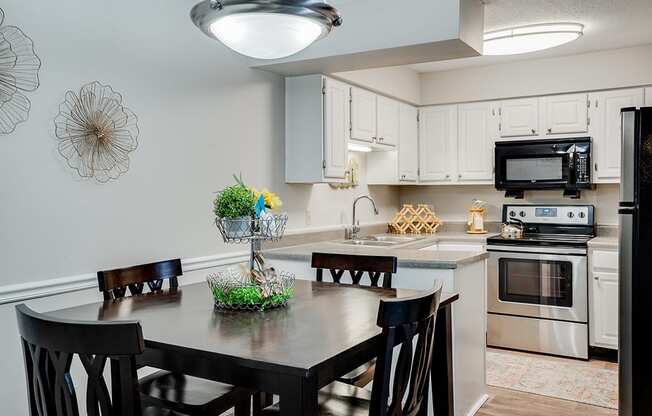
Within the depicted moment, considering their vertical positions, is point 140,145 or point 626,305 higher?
point 140,145

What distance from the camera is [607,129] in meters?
4.59

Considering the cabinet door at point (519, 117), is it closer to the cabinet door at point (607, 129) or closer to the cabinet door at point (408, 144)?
the cabinet door at point (607, 129)

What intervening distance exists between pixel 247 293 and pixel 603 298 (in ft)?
10.6

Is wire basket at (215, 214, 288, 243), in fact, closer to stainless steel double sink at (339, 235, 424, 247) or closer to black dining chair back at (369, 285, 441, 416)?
black dining chair back at (369, 285, 441, 416)

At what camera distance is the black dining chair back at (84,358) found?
1.29m

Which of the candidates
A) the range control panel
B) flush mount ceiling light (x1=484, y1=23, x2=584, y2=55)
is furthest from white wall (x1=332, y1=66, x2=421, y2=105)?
the range control panel

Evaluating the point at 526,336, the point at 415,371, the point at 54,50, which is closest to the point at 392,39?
the point at 54,50

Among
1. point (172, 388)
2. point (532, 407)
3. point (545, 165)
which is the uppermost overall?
point (545, 165)

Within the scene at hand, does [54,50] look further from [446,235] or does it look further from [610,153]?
[610,153]

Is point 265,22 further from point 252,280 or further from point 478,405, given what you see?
point 478,405

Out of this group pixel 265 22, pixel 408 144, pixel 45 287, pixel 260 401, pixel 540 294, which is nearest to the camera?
pixel 265 22

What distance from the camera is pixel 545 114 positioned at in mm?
4855

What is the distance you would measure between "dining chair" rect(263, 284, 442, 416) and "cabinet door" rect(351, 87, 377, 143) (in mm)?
2428

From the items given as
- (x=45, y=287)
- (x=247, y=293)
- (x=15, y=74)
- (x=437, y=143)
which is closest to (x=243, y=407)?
(x=247, y=293)
